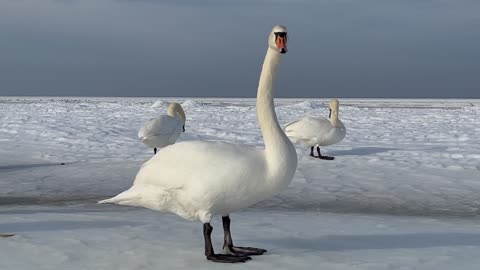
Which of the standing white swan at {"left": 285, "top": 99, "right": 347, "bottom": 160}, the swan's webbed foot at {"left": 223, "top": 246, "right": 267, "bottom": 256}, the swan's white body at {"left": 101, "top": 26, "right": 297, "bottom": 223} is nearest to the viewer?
the swan's white body at {"left": 101, "top": 26, "right": 297, "bottom": 223}

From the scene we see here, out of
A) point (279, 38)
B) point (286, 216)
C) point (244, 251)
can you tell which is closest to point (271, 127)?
point (279, 38)

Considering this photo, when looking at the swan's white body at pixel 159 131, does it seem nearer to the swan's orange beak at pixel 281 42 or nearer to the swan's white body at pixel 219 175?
the swan's white body at pixel 219 175

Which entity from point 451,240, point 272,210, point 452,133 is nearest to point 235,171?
point 451,240

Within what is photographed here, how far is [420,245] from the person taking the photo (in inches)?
195

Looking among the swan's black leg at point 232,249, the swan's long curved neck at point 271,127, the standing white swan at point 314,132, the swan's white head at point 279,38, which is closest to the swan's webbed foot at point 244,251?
the swan's black leg at point 232,249

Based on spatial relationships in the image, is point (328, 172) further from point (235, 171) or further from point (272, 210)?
point (235, 171)

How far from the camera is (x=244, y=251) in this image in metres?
4.57

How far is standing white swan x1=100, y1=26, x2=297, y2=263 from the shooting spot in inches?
163

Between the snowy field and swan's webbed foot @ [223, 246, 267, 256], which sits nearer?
the snowy field

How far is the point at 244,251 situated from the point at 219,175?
79cm

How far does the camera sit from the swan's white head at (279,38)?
14.1 ft

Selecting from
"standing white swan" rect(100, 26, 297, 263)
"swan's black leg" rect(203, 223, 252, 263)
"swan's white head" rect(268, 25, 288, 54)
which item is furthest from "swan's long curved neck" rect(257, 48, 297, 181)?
"swan's black leg" rect(203, 223, 252, 263)

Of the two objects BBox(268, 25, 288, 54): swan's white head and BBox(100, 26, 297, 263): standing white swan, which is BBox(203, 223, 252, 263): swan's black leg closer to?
BBox(100, 26, 297, 263): standing white swan

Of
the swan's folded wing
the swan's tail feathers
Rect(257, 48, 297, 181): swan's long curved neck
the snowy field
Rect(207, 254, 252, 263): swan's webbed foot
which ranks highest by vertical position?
Rect(257, 48, 297, 181): swan's long curved neck
